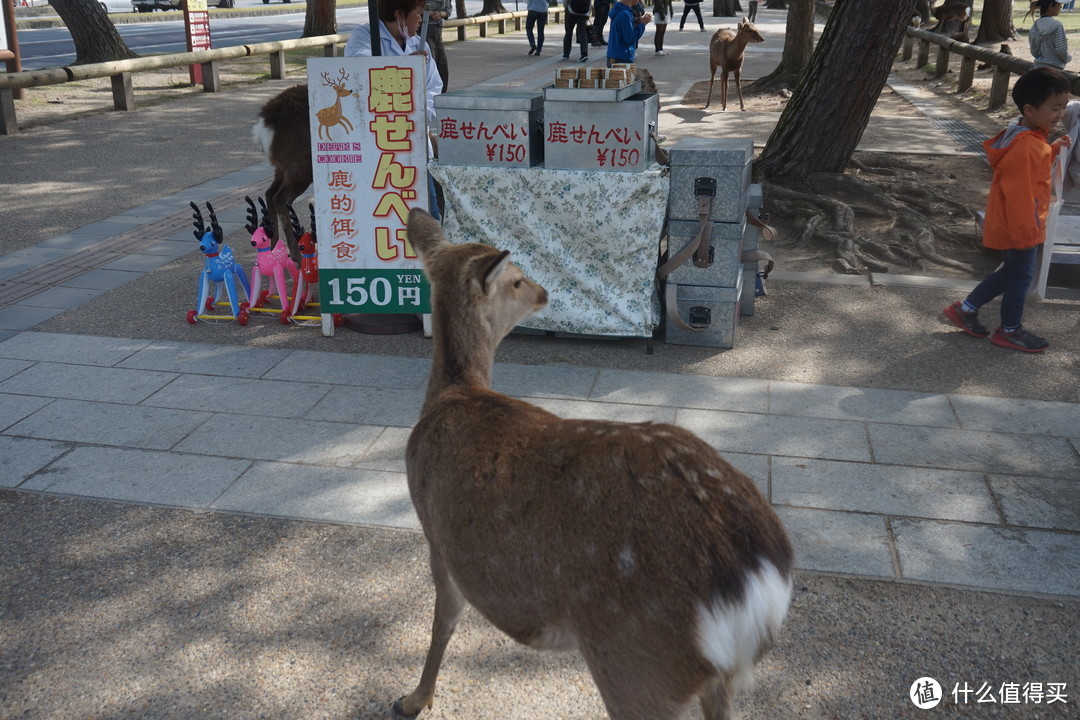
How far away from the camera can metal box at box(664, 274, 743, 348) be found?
5938mm

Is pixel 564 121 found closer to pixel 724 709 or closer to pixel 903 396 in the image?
pixel 903 396

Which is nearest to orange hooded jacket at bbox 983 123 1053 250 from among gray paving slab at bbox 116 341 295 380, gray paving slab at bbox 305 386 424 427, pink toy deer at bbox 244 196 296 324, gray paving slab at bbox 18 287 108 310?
gray paving slab at bbox 305 386 424 427

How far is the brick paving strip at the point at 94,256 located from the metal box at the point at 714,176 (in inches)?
190

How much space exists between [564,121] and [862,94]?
4571 mm

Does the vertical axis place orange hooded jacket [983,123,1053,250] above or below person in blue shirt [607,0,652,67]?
below

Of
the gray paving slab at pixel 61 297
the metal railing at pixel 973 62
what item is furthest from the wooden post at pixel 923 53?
the gray paving slab at pixel 61 297

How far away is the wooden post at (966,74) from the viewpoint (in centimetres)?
1714

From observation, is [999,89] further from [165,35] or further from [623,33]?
[165,35]

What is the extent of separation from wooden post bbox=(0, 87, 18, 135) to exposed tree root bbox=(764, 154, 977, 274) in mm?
10125

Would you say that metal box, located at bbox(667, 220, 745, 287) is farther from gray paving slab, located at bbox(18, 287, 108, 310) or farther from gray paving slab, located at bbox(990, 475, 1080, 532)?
gray paving slab, located at bbox(18, 287, 108, 310)

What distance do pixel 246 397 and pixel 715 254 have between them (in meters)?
2.99

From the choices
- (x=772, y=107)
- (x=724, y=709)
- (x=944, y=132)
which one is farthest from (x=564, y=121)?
(x=772, y=107)

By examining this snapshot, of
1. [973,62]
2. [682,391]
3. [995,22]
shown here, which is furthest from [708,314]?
[995,22]

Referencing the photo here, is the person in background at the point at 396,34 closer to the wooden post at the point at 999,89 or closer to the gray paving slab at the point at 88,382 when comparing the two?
the gray paving slab at the point at 88,382
